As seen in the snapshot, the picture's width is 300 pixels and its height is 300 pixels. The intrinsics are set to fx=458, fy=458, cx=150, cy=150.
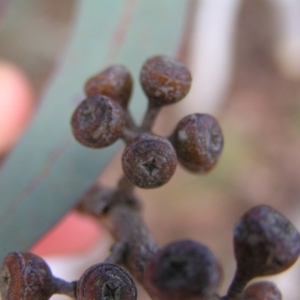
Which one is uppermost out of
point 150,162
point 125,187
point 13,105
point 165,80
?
point 165,80

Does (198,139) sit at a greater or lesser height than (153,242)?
greater

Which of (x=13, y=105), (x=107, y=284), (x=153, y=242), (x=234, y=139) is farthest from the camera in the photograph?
(x=234, y=139)

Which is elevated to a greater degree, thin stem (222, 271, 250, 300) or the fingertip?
thin stem (222, 271, 250, 300)

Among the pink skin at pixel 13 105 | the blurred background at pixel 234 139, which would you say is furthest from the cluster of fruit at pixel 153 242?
the blurred background at pixel 234 139

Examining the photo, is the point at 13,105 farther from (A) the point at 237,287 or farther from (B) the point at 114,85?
(A) the point at 237,287

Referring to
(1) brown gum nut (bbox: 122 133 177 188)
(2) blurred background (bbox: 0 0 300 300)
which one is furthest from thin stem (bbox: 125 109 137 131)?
(2) blurred background (bbox: 0 0 300 300)

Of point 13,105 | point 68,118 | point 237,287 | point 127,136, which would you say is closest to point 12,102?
point 13,105

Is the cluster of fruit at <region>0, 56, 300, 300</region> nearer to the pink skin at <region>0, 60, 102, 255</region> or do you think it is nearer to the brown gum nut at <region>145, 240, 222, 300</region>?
the brown gum nut at <region>145, 240, 222, 300</region>

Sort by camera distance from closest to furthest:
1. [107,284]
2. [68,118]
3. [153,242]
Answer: [107,284] < [153,242] < [68,118]
